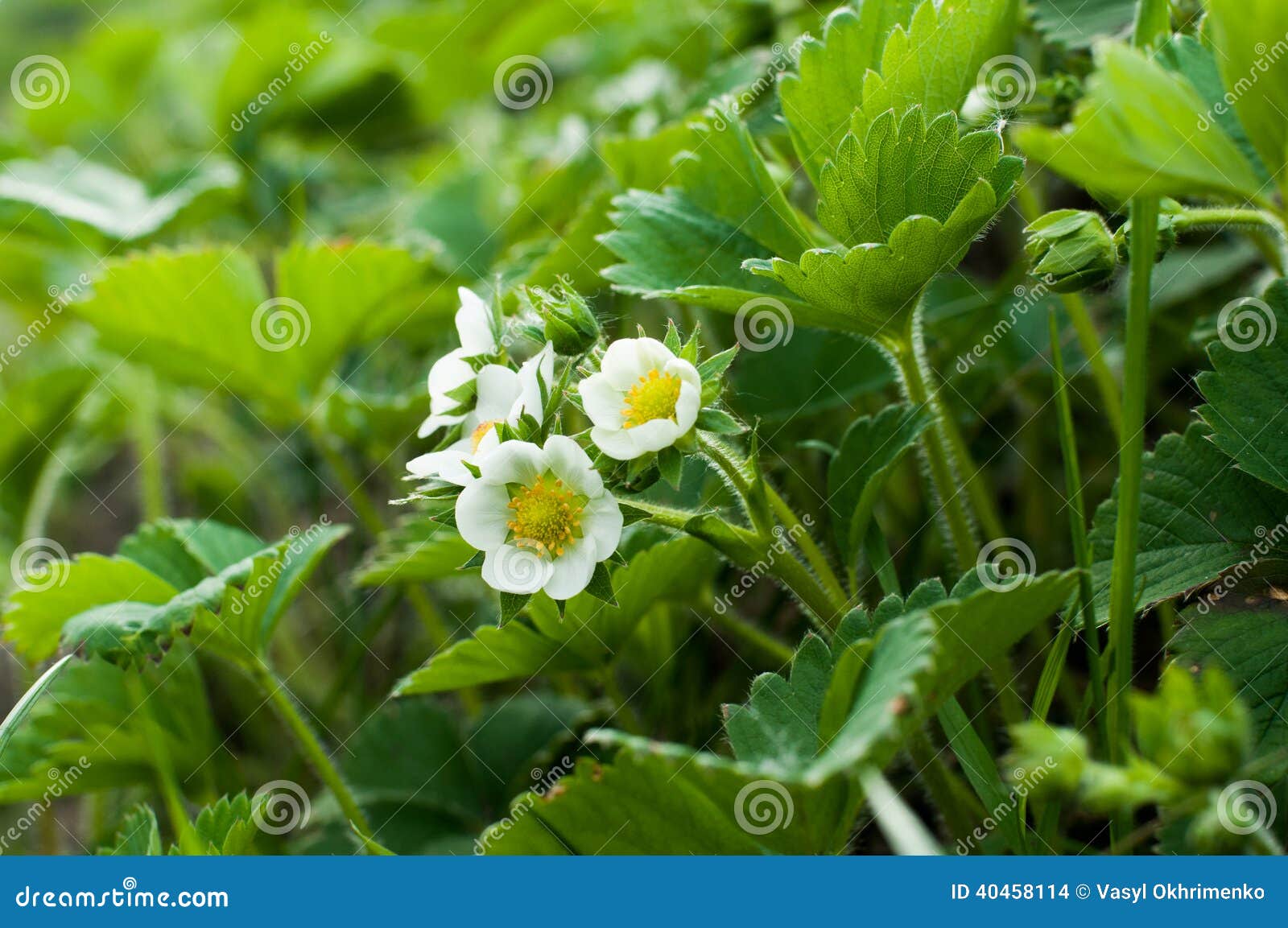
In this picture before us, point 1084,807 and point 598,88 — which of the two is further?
point 598,88

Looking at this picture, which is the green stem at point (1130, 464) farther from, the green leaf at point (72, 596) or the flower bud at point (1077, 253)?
the green leaf at point (72, 596)

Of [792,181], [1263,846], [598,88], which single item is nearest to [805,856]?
[1263,846]

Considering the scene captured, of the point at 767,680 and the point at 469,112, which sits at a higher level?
the point at 469,112

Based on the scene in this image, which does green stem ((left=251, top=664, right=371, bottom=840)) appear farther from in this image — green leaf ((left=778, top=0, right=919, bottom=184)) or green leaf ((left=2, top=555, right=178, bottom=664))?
green leaf ((left=778, top=0, right=919, bottom=184))

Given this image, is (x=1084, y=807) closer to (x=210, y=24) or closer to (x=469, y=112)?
(x=469, y=112)
